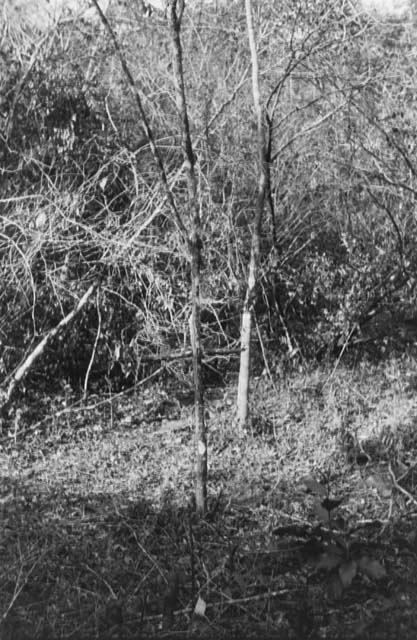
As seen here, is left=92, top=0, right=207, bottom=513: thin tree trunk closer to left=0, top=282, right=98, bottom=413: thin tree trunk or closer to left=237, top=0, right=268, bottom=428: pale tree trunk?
left=237, top=0, right=268, bottom=428: pale tree trunk

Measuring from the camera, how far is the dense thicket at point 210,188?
7.14 m

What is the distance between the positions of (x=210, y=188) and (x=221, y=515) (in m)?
3.06

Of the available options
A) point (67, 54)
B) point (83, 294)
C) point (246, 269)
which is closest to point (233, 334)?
point (246, 269)

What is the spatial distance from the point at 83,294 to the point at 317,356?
7.75 ft

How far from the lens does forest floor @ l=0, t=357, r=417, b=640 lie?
4.09 meters

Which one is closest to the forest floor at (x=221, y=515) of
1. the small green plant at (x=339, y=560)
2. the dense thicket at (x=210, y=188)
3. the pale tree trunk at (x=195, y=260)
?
the small green plant at (x=339, y=560)

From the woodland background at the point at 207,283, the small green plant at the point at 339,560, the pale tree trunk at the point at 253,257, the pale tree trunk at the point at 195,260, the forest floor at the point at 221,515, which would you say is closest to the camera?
the small green plant at the point at 339,560

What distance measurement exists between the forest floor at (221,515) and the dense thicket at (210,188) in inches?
21.8

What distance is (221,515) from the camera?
538cm

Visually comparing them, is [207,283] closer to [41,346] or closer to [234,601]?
[41,346]

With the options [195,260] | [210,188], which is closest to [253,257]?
[210,188]

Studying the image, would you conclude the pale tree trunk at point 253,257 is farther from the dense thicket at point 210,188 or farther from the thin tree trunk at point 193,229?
the thin tree trunk at point 193,229

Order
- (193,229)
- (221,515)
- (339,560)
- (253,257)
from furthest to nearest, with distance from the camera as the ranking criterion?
(253,257), (221,515), (193,229), (339,560)

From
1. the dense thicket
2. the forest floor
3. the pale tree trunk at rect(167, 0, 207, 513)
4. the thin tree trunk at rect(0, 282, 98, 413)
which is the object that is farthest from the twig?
the thin tree trunk at rect(0, 282, 98, 413)
